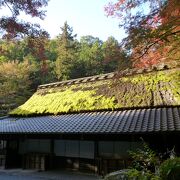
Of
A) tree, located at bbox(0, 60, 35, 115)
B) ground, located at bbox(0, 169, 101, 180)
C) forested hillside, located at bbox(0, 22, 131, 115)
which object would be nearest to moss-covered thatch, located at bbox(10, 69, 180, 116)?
ground, located at bbox(0, 169, 101, 180)

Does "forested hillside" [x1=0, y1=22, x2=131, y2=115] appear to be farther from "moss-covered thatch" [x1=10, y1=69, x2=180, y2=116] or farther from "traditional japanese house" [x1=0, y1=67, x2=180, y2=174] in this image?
"traditional japanese house" [x1=0, y1=67, x2=180, y2=174]

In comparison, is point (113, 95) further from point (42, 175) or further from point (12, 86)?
point (12, 86)

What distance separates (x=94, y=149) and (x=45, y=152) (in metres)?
2.72

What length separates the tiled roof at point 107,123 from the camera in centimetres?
896

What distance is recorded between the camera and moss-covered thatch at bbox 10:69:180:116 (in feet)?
36.1

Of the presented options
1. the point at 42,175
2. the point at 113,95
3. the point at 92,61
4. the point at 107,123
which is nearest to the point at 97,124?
the point at 107,123

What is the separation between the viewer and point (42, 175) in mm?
11398

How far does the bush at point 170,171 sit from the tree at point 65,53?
30126 mm

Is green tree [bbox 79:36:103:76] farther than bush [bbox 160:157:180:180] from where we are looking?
Yes

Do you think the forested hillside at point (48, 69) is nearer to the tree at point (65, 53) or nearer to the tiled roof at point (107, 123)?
the tree at point (65, 53)

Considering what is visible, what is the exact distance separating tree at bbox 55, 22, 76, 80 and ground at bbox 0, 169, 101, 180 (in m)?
22.6

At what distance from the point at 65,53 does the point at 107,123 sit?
90.4 ft

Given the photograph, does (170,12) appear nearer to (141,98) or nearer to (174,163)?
(174,163)

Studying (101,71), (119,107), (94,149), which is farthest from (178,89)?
(101,71)
